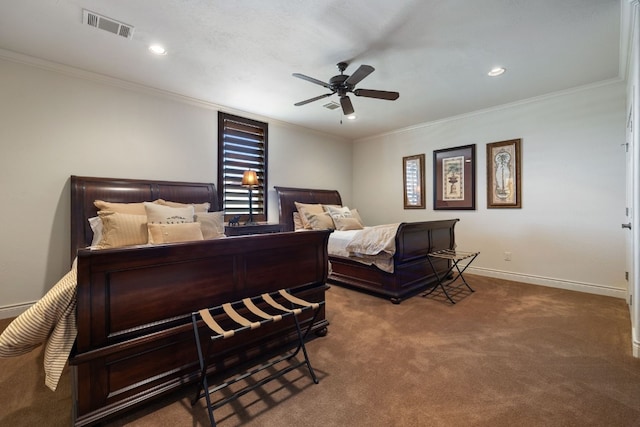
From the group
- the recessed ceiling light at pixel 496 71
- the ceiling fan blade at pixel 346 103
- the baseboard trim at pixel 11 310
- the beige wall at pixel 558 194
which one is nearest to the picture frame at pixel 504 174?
the beige wall at pixel 558 194

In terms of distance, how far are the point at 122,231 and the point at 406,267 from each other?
9.86 ft

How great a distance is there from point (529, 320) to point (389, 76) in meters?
2.96

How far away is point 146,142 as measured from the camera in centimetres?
353

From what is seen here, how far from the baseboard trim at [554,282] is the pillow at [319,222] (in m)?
2.42

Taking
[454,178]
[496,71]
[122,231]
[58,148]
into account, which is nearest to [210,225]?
[122,231]

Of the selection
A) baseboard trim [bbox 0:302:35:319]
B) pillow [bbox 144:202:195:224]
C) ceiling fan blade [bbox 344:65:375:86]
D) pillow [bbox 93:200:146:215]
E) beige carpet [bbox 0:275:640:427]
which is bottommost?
beige carpet [bbox 0:275:640:427]

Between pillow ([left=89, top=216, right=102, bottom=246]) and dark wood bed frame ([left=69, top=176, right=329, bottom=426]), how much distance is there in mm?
1501

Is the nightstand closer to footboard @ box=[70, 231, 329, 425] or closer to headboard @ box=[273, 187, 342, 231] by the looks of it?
headboard @ box=[273, 187, 342, 231]

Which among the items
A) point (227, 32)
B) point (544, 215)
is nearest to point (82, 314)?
point (227, 32)

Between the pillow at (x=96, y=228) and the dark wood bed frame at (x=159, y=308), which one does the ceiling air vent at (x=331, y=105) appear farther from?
the pillow at (x=96, y=228)

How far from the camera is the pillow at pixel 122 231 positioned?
8.22 feet

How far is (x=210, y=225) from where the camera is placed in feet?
10.2

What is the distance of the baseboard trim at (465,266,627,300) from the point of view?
3.34m

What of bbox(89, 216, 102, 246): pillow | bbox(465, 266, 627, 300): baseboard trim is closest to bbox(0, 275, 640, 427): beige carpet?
bbox(465, 266, 627, 300): baseboard trim
